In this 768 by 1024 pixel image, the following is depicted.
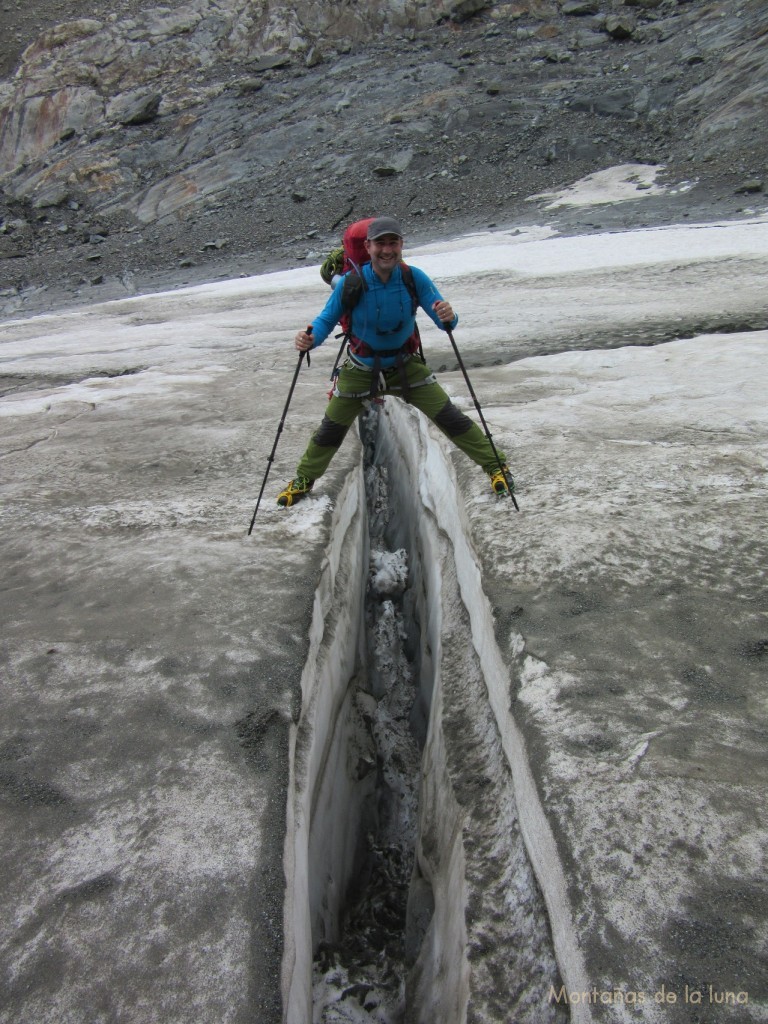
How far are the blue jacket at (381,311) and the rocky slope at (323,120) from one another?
1249 cm

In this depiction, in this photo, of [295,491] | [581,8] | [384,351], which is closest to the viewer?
[384,351]

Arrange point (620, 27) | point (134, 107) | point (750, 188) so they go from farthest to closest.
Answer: point (134, 107)
point (620, 27)
point (750, 188)

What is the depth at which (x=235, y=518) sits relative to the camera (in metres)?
4.38

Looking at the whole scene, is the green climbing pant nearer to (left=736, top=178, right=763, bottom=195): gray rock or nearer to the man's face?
the man's face

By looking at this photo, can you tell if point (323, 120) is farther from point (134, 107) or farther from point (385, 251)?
point (385, 251)

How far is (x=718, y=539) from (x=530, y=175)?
19255mm

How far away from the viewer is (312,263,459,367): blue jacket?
3.99 m

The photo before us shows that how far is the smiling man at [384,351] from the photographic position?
3977 millimetres

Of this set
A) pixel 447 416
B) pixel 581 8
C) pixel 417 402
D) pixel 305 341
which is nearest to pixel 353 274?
pixel 305 341

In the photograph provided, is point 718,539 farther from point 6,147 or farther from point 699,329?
point 6,147

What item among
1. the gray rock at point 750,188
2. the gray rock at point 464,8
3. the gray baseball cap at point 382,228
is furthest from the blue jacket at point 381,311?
the gray rock at point 464,8

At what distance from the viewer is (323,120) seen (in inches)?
952

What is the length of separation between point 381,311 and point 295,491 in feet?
4.06

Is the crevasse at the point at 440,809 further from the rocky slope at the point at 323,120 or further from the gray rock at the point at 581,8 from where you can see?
the gray rock at the point at 581,8
